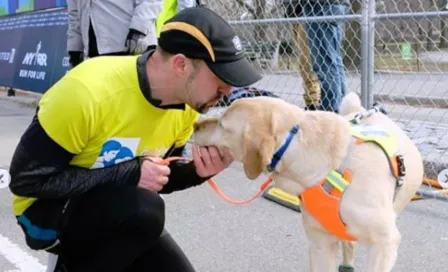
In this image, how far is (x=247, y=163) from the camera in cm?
262

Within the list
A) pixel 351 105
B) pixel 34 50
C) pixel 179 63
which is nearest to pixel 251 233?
pixel 351 105

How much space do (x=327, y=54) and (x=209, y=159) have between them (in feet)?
9.63

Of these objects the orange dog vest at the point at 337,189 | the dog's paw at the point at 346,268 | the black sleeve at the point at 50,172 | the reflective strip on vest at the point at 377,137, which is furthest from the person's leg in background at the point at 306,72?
the black sleeve at the point at 50,172

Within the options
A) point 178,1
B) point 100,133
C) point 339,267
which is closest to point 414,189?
point 339,267

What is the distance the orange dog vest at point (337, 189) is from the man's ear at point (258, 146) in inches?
11.6

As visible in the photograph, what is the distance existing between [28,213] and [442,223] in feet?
8.59

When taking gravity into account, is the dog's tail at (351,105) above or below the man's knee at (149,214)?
above

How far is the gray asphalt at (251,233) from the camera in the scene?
365 cm

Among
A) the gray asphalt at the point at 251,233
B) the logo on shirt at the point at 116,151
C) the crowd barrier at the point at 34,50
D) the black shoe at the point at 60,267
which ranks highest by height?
the logo on shirt at the point at 116,151

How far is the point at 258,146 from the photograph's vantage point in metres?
2.58

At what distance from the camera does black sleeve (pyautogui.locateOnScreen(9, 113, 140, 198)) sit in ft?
7.80

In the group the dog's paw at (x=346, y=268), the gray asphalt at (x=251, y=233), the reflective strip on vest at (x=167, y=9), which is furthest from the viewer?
the reflective strip on vest at (x=167, y=9)

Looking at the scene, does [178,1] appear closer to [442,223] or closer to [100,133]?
[442,223]

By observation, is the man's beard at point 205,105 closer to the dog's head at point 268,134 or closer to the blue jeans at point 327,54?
the dog's head at point 268,134
